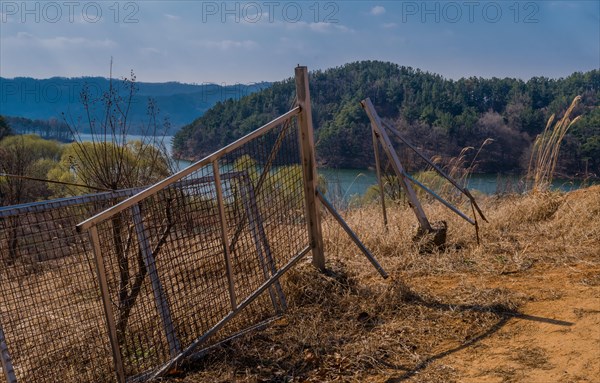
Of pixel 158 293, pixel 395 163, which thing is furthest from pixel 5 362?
pixel 395 163

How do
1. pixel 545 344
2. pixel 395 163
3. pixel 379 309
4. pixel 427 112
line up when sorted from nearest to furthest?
1. pixel 545 344
2. pixel 379 309
3. pixel 395 163
4. pixel 427 112

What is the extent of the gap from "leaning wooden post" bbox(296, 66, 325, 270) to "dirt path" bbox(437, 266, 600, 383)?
1594 mm

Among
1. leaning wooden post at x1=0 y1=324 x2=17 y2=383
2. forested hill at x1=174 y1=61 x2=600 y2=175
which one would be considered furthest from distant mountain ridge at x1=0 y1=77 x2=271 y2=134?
leaning wooden post at x1=0 y1=324 x2=17 y2=383

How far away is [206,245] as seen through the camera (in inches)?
141

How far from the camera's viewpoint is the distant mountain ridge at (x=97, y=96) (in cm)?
592

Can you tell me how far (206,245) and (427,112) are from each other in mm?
32698

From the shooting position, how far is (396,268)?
16.0 feet

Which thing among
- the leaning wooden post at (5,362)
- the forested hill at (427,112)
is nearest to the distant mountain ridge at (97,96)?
the forested hill at (427,112)

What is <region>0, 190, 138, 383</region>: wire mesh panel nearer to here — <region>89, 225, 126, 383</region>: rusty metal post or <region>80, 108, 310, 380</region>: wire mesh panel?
<region>80, 108, 310, 380</region>: wire mesh panel

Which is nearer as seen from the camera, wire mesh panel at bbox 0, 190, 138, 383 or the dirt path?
the dirt path

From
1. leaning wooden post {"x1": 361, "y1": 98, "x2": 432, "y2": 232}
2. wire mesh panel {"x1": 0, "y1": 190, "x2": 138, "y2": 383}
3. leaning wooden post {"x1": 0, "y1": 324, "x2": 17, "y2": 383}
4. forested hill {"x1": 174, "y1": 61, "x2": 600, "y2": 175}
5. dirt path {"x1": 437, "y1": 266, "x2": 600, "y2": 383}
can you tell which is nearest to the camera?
leaning wooden post {"x1": 0, "y1": 324, "x2": 17, "y2": 383}

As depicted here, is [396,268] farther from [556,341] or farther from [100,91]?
[100,91]

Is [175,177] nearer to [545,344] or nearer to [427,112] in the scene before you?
[545,344]

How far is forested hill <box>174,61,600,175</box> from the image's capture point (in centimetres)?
2423
